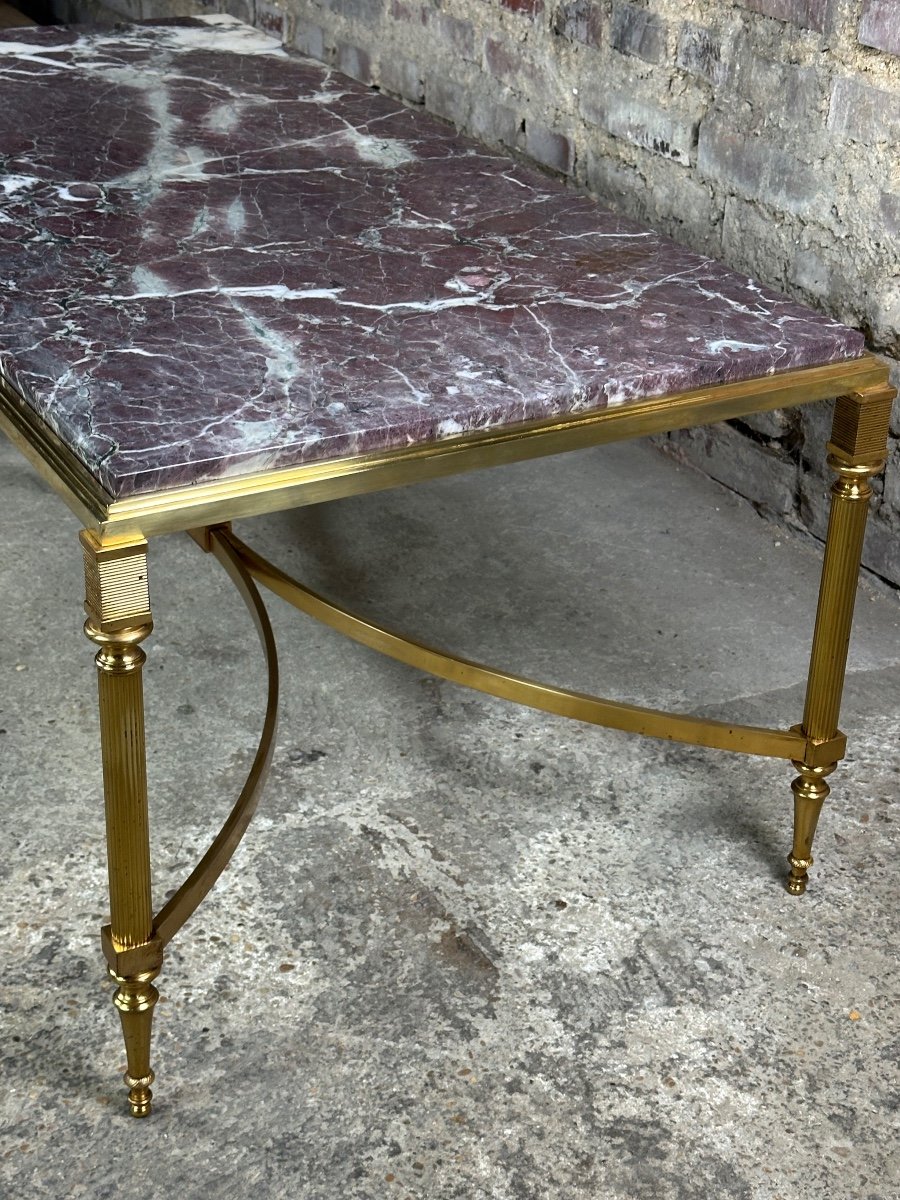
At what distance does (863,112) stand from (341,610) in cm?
138

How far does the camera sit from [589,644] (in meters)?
2.92

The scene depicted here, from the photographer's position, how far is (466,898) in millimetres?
2295

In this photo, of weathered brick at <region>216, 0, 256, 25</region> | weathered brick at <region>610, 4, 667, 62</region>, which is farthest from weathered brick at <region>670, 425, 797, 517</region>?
weathered brick at <region>216, 0, 256, 25</region>

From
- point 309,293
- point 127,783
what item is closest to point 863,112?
point 309,293

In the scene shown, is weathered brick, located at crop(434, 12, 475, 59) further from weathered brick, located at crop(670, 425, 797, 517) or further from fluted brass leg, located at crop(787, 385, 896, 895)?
fluted brass leg, located at crop(787, 385, 896, 895)

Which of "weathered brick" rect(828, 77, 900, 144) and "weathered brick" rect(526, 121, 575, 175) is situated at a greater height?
"weathered brick" rect(828, 77, 900, 144)

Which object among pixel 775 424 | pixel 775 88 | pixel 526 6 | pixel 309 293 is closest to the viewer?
pixel 309 293

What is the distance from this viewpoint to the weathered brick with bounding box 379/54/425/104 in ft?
13.6

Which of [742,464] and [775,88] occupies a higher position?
[775,88]

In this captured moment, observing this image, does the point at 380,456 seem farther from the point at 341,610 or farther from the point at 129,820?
the point at 341,610

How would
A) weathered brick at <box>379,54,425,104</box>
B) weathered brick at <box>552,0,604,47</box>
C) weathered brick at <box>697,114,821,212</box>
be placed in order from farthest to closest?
weathered brick at <box>379,54,425,104</box>
weathered brick at <box>552,0,604,47</box>
weathered brick at <box>697,114,821,212</box>

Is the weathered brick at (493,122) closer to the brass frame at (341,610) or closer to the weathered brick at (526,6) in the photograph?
the weathered brick at (526,6)

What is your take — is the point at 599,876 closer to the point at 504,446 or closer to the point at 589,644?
the point at 589,644

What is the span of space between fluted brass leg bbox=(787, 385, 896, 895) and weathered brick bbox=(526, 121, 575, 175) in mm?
1762
